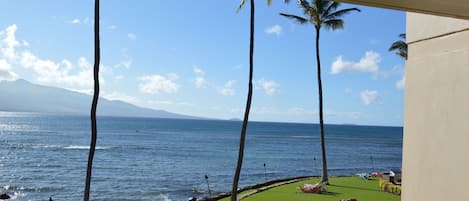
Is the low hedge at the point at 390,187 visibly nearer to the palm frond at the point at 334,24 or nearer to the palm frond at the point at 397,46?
the palm frond at the point at 334,24

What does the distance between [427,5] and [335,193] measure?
576 inches

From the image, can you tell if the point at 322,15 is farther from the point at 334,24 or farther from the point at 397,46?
the point at 397,46

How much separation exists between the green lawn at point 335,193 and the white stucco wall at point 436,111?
11417mm

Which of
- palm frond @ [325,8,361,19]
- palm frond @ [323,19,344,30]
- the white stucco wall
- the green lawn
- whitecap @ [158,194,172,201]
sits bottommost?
whitecap @ [158,194,172,201]

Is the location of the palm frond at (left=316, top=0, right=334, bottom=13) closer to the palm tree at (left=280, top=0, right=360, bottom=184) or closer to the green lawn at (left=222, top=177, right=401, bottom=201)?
the palm tree at (left=280, top=0, right=360, bottom=184)

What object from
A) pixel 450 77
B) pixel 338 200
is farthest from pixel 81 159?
pixel 450 77

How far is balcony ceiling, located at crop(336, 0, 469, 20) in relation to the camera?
2.87m

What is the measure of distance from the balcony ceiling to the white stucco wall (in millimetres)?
742

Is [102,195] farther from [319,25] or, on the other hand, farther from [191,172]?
[319,25]

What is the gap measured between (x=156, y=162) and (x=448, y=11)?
39783mm

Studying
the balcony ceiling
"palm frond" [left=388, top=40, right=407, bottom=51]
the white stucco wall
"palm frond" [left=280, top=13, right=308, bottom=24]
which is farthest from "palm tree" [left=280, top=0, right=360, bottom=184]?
the balcony ceiling

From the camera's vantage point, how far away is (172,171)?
1383 inches

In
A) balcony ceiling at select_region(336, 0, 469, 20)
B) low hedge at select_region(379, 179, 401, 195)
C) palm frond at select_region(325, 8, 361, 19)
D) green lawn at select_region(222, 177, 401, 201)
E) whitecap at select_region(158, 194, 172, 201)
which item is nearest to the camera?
balcony ceiling at select_region(336, 0, 469, 20)

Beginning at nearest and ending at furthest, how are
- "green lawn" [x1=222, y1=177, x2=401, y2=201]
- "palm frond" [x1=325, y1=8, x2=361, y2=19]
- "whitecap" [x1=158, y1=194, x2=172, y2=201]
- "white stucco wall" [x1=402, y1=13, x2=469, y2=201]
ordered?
"white stucco wall" [x1=402, y1=13, x2=469, y2=201] → "green lawn" [x1=222, y1=177, x2=401, y2=201] → "palm frond" [x1=325, y1=8, x2=361, y2=19] → "whitecap" [x1=158, y1=194, x2=172, y2=201]
